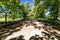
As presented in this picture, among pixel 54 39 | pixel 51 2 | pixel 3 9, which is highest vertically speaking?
pixel 51 2

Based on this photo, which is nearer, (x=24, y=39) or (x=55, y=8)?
(x=24, y=39)

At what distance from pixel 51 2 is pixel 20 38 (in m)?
10.3

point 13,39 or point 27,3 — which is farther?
point 27,3

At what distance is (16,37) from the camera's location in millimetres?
8320

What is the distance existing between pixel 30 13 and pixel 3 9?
1539 centimetres

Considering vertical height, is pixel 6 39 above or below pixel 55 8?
below

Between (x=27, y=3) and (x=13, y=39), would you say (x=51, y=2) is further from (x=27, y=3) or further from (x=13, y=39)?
(x=27, y=3)

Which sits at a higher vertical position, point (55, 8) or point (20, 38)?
point (55, 8)

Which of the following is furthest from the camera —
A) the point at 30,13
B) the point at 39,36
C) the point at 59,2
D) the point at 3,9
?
the point at 30,13

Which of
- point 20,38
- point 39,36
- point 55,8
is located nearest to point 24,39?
point 20,38

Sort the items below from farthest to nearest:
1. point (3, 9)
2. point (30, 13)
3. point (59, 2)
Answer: point (30, 13) → point (3, 9) → point (59, 2)

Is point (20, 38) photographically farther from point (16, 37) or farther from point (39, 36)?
point (39, 36)

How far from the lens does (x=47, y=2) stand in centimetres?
1706

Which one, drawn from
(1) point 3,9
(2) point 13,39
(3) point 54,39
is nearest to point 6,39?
(2) point 13,39
